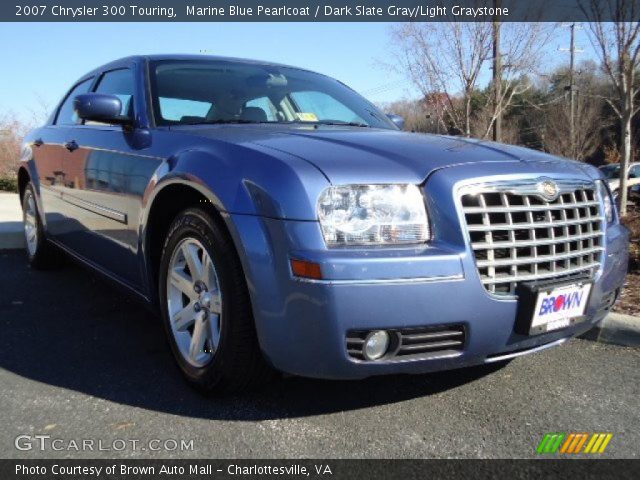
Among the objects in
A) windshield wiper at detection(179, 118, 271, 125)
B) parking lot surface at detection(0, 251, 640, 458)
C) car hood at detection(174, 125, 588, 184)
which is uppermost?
windshield wiper at detection(179, 118, 271, 125)

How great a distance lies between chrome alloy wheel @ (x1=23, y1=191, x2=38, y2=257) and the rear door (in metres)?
1.11

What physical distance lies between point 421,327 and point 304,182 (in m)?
0.68

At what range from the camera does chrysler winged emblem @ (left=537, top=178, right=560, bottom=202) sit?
92.7 inches

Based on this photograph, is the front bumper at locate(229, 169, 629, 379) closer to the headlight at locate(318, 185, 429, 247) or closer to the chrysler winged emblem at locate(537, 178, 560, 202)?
the headlight at locate(318, 185, 429, 247)

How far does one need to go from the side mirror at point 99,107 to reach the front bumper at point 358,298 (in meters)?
1.30

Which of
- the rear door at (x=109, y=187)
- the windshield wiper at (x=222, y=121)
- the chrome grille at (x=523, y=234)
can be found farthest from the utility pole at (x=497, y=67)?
the chrome grille at (x=523, y=234)

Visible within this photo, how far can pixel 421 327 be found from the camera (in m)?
2.11

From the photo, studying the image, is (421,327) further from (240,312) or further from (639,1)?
(639,1)

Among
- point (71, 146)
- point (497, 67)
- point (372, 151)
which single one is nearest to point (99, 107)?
point (71, 146)

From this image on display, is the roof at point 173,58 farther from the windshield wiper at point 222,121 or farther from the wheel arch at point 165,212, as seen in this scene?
the wheel arch at point 165,212

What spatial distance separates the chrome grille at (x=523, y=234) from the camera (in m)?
2.20

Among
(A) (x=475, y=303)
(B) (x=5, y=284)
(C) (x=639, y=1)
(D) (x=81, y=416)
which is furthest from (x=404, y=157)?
(C) (x=639, y=1)

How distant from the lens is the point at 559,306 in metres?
2.32

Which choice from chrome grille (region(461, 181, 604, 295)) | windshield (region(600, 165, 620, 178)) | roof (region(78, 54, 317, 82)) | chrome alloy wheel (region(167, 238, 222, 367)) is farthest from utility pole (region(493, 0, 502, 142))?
windshield (region(600, 165, 620, 178))
